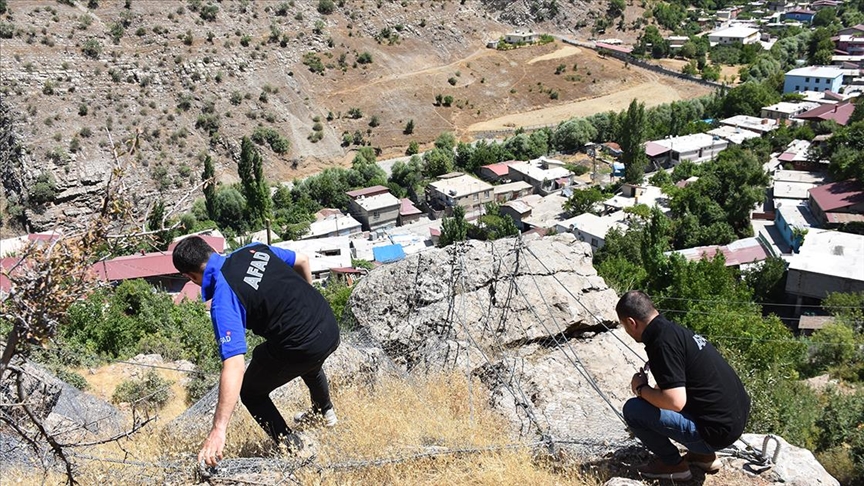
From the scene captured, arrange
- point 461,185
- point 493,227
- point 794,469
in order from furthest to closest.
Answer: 1. point 461,185
2. point 493,227
3. point 794,469

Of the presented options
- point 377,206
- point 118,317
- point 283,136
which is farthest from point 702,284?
point 283,136

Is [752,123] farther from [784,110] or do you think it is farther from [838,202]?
[838,202]

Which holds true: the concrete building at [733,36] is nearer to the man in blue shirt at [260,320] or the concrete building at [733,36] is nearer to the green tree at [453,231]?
the green tree at [453,231]

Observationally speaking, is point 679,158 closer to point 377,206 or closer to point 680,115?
point 680,115

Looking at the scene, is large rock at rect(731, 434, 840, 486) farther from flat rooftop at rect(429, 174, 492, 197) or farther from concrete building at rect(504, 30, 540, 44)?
concrete building at rect(504, 30, 540, 44)

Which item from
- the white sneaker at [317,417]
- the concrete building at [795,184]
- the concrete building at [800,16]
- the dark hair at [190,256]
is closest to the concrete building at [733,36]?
the concrete building at [800,16]

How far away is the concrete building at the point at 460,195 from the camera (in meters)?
32.3

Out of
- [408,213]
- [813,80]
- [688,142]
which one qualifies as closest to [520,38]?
[688,142]

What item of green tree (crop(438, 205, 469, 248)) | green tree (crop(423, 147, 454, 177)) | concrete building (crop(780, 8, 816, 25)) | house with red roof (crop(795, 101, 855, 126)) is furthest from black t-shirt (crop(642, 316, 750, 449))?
concrete building (crop(780, 8, 816, 25))

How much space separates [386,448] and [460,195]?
28596mm

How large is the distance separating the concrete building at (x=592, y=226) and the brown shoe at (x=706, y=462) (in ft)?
74.9

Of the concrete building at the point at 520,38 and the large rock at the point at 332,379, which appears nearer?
the large rock at the point at 332,379

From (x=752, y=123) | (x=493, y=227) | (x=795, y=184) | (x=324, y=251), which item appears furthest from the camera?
(x=752, y=123)

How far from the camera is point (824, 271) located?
65.8 ft
